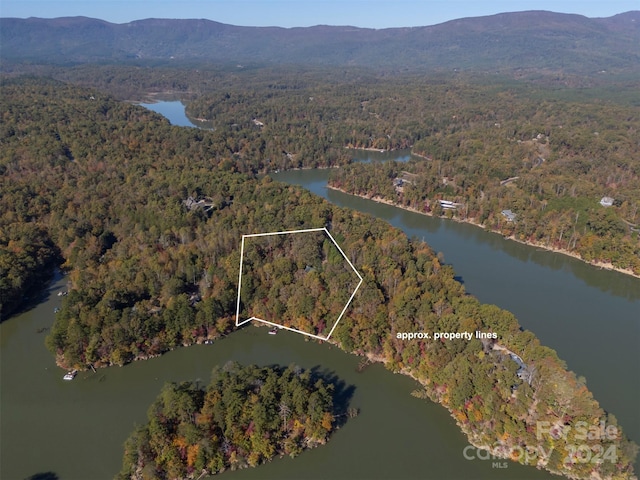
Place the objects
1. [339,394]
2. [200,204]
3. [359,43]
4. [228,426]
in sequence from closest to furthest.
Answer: [228,426]
[339,394]
[200,204]
[359,43]

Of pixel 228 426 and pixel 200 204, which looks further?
pixel 200 204

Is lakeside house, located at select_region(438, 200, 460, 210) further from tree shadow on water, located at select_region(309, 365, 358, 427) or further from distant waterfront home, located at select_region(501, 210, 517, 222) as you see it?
tree shadow on water, located at select_region(309, 365, 358, 427)

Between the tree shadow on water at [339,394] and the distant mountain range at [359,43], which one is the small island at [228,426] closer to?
the tree shadow on water at [339,394]

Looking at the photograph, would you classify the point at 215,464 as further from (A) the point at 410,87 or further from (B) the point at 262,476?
(A) the point at 410,87

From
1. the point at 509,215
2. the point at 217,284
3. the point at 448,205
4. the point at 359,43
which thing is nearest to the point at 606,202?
the point at 509,215

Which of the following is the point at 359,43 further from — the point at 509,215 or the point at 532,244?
the point at 532,244

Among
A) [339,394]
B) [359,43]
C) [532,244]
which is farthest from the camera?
[359,43]

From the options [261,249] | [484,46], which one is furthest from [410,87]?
[484,46]
